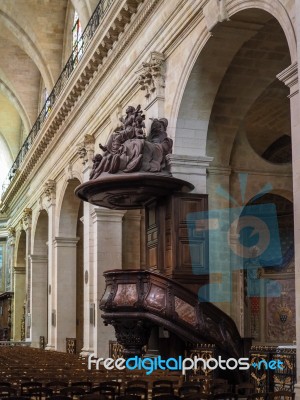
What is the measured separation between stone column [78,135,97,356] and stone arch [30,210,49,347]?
31.7 ft

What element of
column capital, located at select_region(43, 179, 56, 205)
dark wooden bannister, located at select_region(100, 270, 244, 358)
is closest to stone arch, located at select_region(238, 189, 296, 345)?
dark wooden bannister, located at select_region(100, 270, 244, 358)

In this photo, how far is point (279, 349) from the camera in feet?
36.7

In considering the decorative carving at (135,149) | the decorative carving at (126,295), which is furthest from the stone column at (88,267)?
the decorative carving at (126,295)

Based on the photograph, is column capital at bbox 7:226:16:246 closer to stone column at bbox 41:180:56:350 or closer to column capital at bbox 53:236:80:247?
stone column at bbox 41:180:56:350

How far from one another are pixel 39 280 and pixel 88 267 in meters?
11.4

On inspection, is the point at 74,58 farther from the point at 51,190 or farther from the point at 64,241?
the point at 64,241

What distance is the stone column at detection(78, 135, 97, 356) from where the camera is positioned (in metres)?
20.3

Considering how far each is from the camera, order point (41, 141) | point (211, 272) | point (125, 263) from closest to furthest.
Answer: point (211, 272)
point (125, 263)
point (41, 141)

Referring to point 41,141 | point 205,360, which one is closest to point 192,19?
point 205,360

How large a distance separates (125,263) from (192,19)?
8763 millimetres

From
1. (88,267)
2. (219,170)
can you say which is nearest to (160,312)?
(219,170)

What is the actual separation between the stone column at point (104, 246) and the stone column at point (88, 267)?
14.8 inches

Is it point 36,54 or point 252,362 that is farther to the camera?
point 36,54

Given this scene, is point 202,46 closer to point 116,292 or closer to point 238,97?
point 238,97
